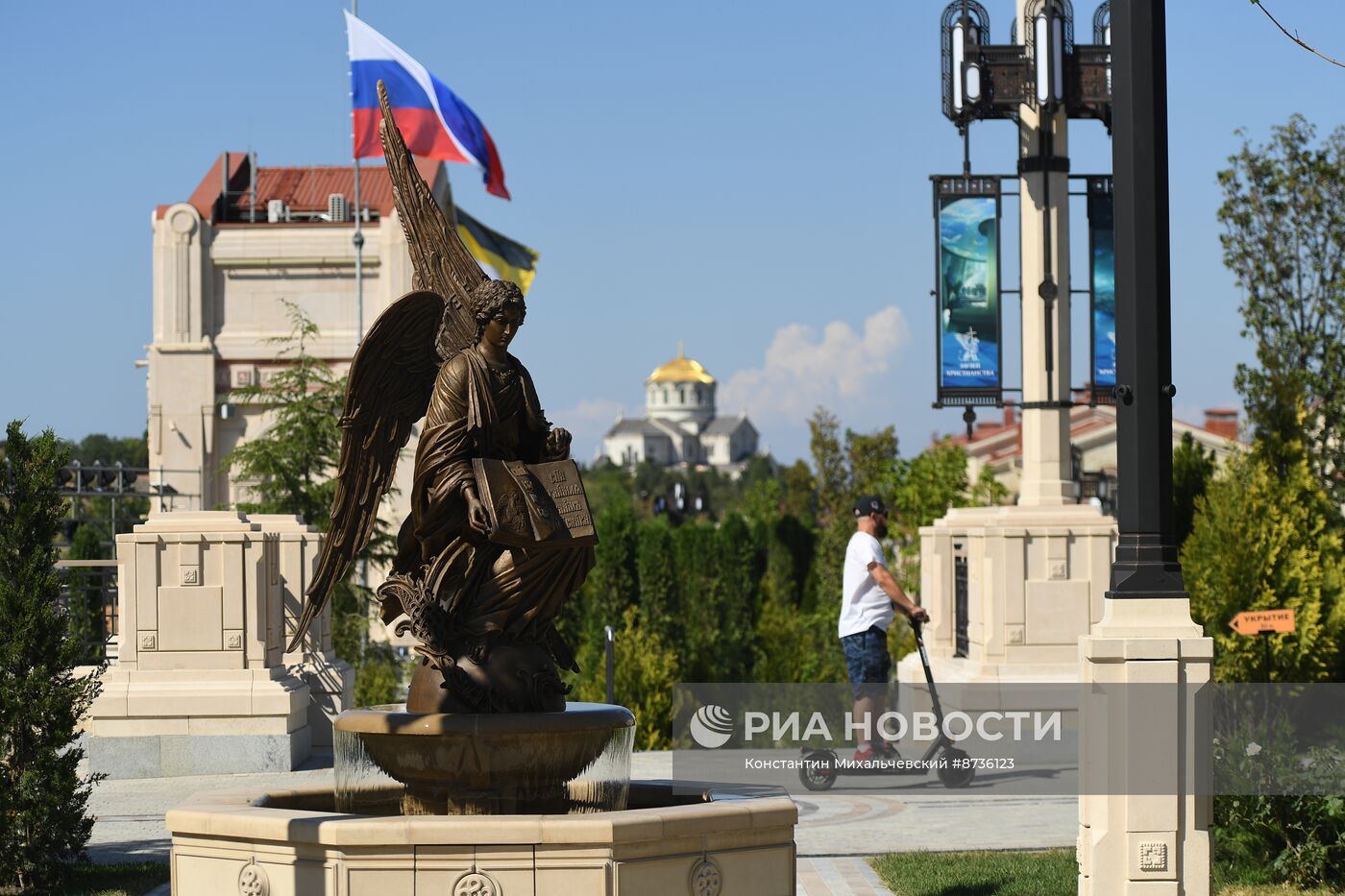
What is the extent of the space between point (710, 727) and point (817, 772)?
2750mm

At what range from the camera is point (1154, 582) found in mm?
8352

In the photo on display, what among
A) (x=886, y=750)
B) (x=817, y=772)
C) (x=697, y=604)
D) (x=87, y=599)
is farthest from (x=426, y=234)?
(x=697, y=604)

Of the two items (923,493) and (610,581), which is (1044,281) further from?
(610,581)

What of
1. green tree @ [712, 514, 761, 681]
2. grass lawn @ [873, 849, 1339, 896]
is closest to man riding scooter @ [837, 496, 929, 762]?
grass lawn @ [873, 849, 1339, 896]

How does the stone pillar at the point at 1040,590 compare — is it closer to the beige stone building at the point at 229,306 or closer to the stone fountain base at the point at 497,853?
the stone fountain base at the point at 497,853

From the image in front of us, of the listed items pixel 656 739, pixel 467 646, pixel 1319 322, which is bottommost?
pixel 656 739

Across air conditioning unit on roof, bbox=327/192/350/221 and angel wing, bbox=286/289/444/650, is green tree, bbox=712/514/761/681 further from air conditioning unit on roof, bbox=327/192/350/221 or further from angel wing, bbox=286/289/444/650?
angel wing, bbox=286/289/444/650

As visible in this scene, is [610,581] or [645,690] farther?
[610,581]

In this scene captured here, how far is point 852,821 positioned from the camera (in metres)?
11.7

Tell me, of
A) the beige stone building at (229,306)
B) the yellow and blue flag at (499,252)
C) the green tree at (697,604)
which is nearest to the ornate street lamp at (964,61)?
the green tree at (697,604)

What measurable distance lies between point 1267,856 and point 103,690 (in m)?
8.87

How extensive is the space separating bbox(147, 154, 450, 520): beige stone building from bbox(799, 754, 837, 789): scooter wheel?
34845 millimetres

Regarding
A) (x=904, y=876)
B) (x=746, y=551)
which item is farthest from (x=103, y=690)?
(x=746, y=551)

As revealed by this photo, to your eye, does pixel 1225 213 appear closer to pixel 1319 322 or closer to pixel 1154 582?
pixel 1319 322
